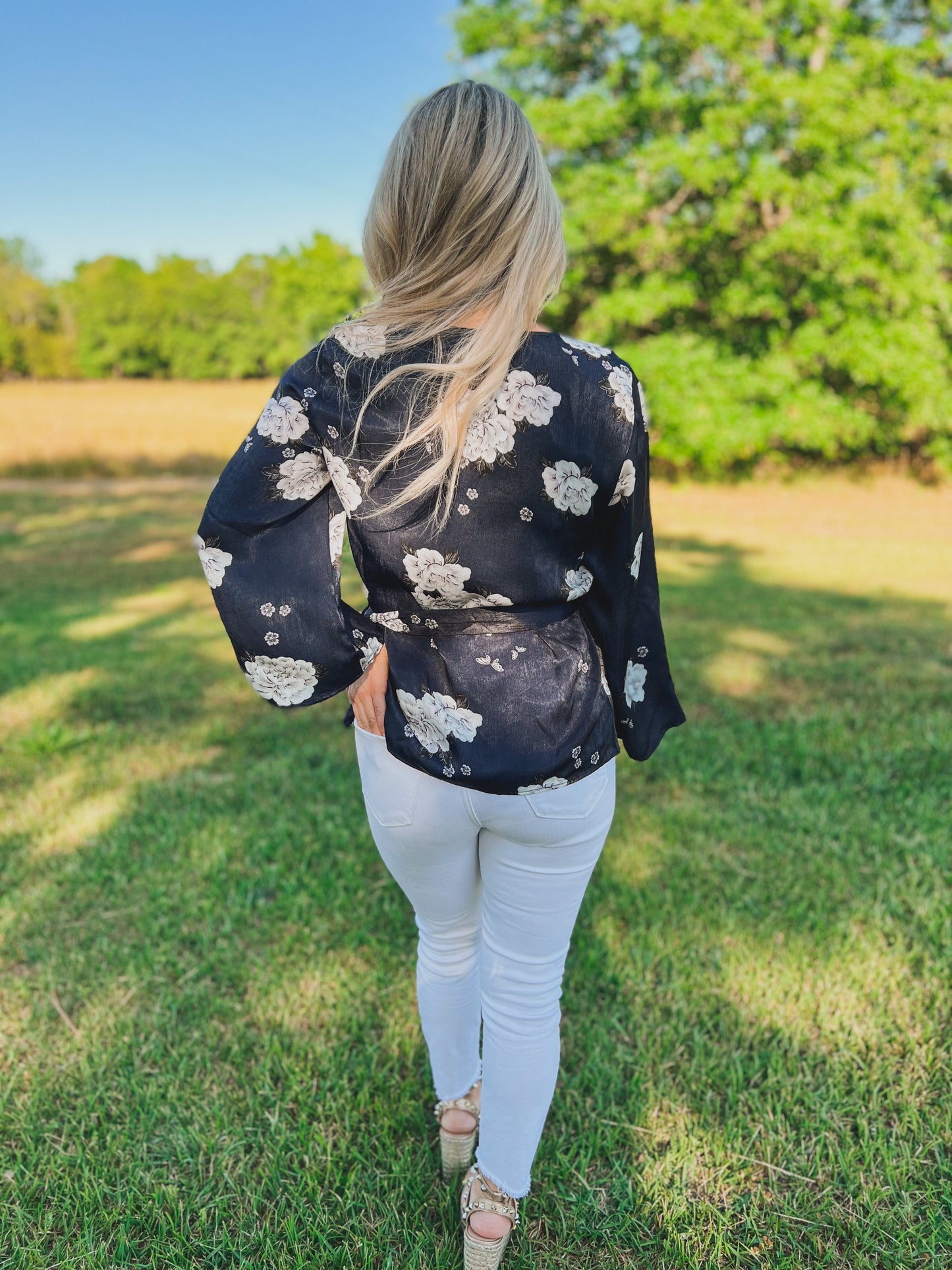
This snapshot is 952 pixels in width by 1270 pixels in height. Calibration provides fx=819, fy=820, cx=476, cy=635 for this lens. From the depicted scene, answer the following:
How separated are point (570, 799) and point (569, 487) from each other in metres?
0.50

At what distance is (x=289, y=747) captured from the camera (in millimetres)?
3900

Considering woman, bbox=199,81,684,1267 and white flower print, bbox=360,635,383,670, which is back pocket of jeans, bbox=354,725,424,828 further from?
white flower print, bbox=360,635,383,670

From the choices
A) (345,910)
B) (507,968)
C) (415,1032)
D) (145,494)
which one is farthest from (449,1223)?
(145,494)

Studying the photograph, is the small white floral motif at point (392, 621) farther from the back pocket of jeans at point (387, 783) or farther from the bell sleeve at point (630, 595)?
the bell sleeve at point (630, 595)

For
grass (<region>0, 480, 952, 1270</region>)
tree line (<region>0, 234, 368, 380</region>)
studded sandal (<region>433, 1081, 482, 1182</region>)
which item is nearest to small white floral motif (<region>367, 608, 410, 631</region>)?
studded sandal (<region>433, 1081, 482, 1182</region>)

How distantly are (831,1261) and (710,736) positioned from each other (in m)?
2.47

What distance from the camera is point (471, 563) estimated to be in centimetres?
125

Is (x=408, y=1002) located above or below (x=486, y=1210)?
below

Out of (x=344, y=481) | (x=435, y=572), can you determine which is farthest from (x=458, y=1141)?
(x=344, y=481)

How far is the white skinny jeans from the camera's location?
1.34 m

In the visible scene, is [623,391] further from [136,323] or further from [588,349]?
[136,323]

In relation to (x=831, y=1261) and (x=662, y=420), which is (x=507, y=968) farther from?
(x=662, y=420)

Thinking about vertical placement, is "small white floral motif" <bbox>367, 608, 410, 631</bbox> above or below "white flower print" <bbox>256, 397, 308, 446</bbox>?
below

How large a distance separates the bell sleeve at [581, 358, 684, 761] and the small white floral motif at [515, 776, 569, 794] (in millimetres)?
166
